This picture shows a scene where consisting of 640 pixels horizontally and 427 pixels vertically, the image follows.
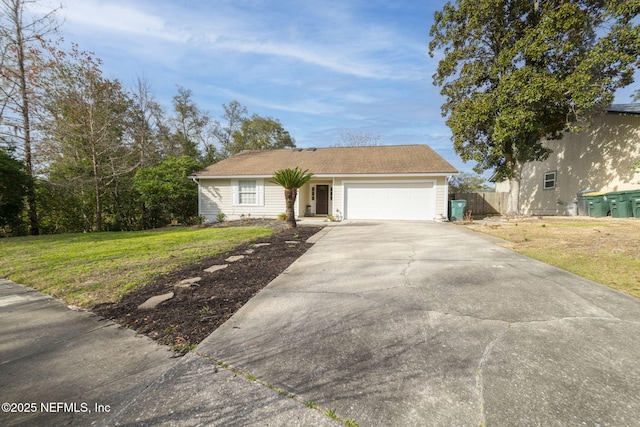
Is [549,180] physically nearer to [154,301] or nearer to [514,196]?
[514,196]

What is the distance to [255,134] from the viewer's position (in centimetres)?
3027

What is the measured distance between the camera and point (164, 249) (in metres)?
6.32

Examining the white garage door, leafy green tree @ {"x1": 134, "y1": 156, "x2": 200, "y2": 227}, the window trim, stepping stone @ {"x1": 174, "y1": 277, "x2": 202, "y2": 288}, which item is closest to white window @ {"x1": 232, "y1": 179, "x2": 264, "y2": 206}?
leafy green tree @ {"x1": 134, "y1": 156, "x2": 200, "y2": 227}

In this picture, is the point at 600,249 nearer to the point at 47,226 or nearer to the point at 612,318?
the point at 612,318

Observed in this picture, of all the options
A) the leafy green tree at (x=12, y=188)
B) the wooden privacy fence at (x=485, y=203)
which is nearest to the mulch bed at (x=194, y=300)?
the leafy green tree at (x=12, y=188)

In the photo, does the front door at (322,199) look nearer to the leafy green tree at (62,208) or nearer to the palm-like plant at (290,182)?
the palm-like plant at (290,182)

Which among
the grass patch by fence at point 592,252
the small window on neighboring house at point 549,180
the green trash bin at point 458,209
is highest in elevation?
the small window on neighboring house at point 549,180

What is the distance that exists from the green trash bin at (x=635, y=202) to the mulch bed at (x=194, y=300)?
13799 millimetres

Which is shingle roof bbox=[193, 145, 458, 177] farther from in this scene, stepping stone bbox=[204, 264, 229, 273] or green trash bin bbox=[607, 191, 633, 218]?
stepping stone bbox=[204, 264, 229, 273]

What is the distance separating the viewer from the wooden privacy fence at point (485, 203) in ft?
57.2

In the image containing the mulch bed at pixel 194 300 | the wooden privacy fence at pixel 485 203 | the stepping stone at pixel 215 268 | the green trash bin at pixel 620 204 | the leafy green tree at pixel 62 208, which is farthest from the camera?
the wooden privacy fence at pixel 485 203

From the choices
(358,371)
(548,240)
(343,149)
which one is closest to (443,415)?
(358,371)

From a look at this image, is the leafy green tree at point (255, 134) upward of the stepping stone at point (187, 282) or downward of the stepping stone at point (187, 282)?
upward

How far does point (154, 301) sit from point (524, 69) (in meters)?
14.4
